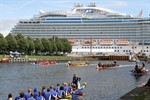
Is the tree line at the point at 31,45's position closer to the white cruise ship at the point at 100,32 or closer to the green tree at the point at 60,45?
the green tree at the point at 60,45

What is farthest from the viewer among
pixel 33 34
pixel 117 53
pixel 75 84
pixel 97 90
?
pixel 33 34

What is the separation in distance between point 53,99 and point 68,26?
535ft

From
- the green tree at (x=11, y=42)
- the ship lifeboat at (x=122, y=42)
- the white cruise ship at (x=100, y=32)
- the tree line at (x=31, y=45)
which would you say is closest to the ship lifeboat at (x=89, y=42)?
the white cruise ship at (x=100, y=32)

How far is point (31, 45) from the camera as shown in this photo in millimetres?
140625

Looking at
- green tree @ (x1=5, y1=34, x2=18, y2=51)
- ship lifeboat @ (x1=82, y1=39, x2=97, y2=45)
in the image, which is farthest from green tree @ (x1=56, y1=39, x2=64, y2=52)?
green tree @ (x1=5, y1=34, x2=18, y2=51)

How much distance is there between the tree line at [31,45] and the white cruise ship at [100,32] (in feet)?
59.4

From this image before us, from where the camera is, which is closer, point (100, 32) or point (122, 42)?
point (122, 42)

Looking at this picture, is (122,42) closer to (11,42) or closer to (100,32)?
(100,32)

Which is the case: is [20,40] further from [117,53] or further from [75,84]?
[75,84]

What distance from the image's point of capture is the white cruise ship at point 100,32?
182625 millimetres

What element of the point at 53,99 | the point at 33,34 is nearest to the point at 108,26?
the point at 33,34

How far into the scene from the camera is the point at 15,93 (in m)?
41.6

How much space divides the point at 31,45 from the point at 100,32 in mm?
57901

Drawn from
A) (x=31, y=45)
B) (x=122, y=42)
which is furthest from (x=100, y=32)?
(x=31, y=45)
